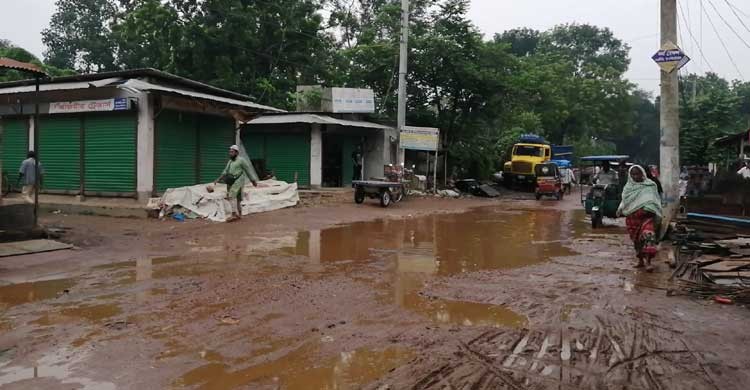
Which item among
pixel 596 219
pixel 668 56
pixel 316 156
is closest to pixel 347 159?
pixel 316 156

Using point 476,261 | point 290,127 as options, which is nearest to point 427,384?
point 476,261

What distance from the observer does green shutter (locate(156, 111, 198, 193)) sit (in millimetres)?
14617

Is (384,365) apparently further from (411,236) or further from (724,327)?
(411,236)

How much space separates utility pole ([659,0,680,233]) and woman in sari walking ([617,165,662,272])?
374 cm

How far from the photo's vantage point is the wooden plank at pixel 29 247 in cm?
823

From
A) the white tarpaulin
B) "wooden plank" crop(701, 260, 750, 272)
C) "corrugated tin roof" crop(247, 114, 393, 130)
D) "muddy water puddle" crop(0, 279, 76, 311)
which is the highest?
"corrugated tin roof" crop(247, 114, 393, 130)

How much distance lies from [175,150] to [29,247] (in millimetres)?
6908

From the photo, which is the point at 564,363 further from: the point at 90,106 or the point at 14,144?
the point at 14,144

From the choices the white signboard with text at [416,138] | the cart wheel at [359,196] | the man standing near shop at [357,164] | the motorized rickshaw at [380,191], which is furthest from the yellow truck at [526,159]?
the cart wheel at [359,196]

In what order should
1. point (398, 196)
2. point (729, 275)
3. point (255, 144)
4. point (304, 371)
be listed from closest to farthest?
point (304, 371) → point (729, 275) → point (398, 196) → point (255, 144)

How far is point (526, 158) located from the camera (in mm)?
29266

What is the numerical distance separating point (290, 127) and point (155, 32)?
11.9m

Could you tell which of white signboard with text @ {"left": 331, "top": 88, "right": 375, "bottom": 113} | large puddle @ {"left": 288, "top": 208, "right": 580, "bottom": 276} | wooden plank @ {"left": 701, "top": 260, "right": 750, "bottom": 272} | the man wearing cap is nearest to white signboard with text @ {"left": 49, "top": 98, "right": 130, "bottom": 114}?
the man wearing cap

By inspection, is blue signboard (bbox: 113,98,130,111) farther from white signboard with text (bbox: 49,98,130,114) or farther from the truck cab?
the truck cab
